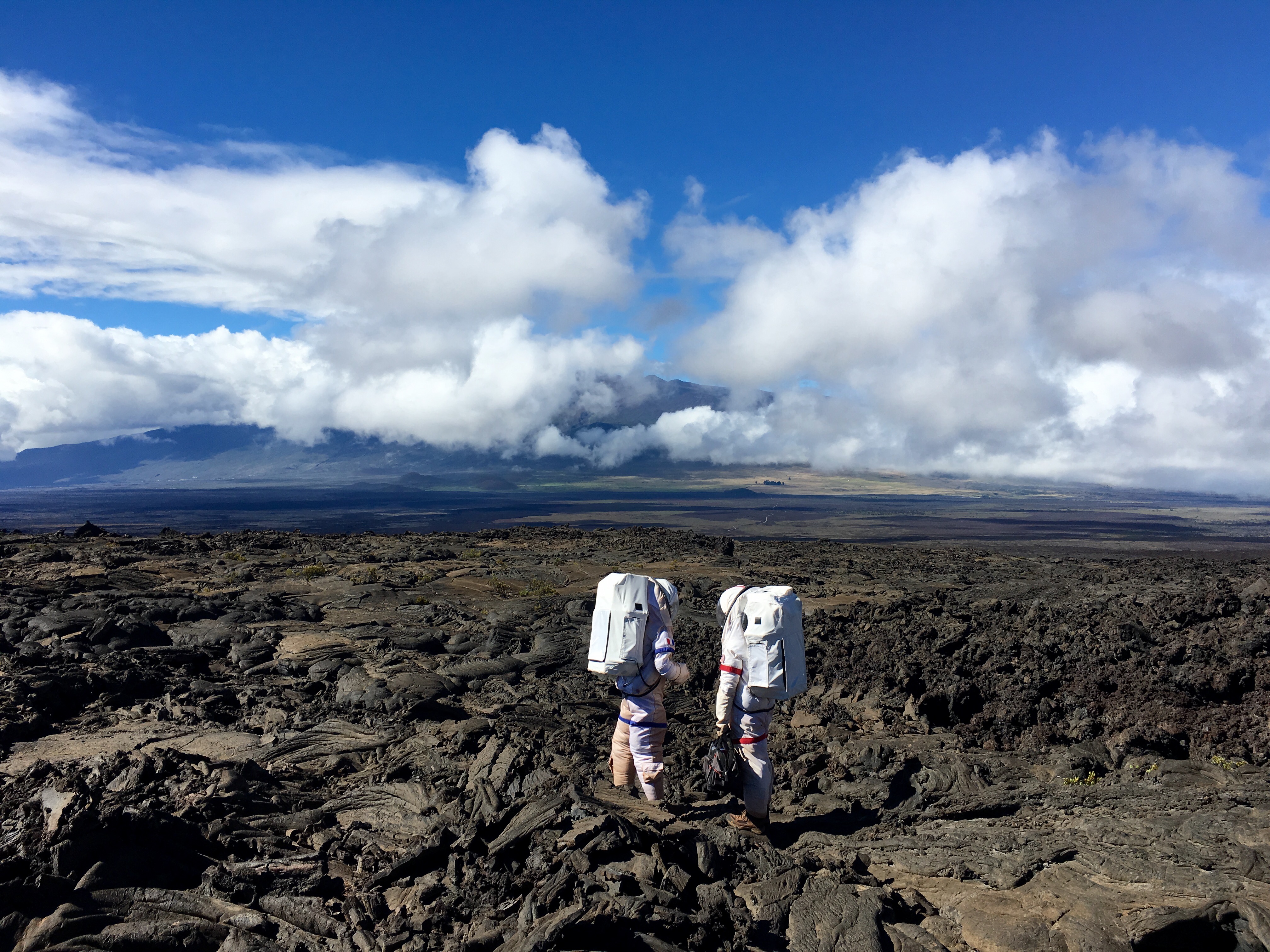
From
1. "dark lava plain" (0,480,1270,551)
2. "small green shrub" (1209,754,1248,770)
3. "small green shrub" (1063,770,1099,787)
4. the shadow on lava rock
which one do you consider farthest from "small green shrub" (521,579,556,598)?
"dark lava plain" (0,480,1270,551)

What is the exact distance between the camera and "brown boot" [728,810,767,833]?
6363 millimetres

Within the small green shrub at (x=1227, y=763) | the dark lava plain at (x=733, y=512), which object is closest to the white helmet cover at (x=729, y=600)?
the small green shrub at (x=1227, y=763)

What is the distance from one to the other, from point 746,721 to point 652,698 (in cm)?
93

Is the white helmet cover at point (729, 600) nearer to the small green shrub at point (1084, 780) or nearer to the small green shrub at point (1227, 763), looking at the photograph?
the small green shrub at point (1084, 780)

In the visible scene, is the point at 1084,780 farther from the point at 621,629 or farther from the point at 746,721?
the point at 621,629

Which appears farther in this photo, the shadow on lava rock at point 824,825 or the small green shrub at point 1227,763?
the small green shrub at point 1227,763

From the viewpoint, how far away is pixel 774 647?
637 cm

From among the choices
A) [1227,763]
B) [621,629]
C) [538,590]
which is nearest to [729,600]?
[621,629]

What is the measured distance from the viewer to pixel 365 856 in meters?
5.32

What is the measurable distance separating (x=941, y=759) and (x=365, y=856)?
20.7ft

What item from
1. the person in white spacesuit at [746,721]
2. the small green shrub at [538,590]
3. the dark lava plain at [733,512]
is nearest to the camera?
the person in white spacesuit at [746,721]

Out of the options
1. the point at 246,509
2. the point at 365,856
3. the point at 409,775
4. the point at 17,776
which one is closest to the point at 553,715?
the point at 409,775

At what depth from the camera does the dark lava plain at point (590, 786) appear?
170 inches

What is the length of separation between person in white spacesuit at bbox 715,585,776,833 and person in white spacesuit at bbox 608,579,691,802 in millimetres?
468
